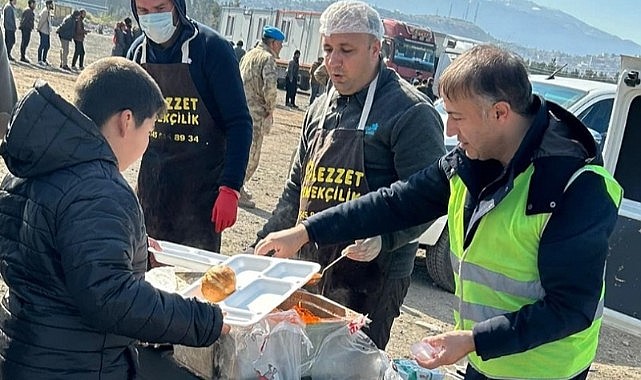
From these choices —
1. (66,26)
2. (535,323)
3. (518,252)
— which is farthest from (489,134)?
(66,26)

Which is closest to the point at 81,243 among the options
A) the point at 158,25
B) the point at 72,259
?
the point at 72,259

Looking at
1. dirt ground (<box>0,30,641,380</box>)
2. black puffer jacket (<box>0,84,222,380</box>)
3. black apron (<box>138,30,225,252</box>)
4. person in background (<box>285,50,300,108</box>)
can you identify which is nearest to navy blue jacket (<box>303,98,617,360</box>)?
black puffer jacket (<box>0,84,222,380</box>)

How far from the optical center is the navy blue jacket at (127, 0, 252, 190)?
3338mm

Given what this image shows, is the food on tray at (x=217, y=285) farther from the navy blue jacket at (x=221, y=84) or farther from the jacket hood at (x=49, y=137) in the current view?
the navy blue jacket at (x=221, y=84)

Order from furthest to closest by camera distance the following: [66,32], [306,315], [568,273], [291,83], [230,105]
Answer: [291,83] → [66,32] → [230,105] → [306,315] → [568,273]

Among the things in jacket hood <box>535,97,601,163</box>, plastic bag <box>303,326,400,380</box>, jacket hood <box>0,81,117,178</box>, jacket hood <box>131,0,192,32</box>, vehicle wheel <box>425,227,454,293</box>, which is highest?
jacket hood <box>131,0,192,32</box>

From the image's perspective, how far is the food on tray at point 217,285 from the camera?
2.05 meters

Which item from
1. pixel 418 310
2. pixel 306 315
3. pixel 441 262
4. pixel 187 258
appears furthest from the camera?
pixel 441 262

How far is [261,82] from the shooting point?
812 cm

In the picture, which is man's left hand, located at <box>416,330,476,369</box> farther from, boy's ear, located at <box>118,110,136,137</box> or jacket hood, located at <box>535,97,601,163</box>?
boy's ear, located at <box>118,110,136,137</box>

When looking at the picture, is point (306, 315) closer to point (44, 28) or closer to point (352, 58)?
point (352, 58)

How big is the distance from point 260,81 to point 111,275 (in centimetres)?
660

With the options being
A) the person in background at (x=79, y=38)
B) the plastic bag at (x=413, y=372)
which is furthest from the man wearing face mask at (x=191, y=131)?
the person in background at (x=79, y=38)

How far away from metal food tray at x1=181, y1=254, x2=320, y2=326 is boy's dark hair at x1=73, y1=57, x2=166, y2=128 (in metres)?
0.55
